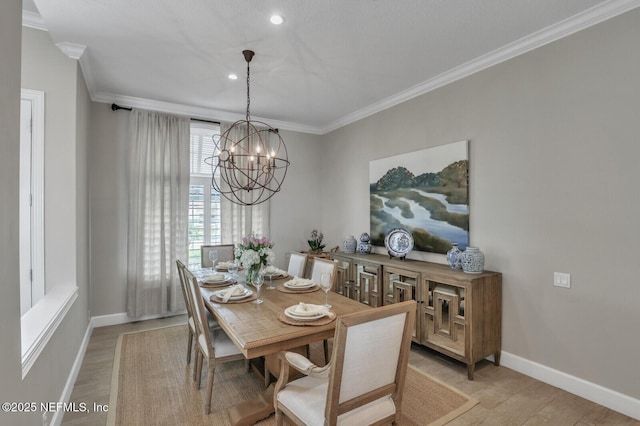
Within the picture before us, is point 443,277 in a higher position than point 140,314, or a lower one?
higher

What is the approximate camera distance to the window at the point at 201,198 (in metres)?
4.61

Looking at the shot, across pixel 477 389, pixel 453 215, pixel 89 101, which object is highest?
pixel 89 101

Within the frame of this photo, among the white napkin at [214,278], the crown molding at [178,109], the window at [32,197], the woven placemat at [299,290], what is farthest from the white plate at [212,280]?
the crown molding at [178,109]

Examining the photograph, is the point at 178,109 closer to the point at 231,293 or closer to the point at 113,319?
the point at 113,319

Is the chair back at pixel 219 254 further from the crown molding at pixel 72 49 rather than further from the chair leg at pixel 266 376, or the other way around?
the crown molding at pixel 72 49

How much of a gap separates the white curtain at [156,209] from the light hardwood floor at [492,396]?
101 centimetres

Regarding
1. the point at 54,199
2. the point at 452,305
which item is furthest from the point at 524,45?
the point at 54,199

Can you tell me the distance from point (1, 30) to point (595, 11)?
11.5 ft

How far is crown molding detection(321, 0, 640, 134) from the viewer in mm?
2293

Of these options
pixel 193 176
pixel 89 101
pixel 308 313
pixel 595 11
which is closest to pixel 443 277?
pixel 308 313

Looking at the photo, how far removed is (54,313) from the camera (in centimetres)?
218

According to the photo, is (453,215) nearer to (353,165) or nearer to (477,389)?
(477,389)

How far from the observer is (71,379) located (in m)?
2.59

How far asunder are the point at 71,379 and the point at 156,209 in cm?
220
